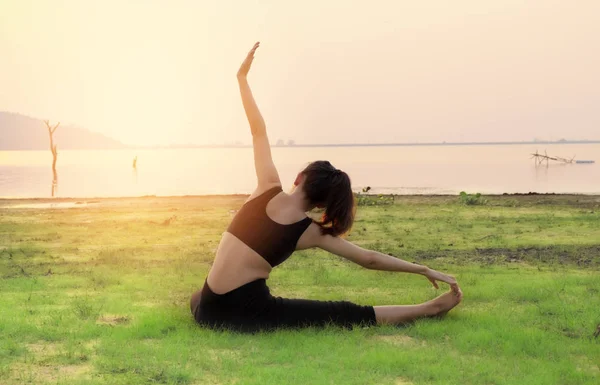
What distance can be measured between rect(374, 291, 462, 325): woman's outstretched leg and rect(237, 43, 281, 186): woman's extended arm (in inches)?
69.2

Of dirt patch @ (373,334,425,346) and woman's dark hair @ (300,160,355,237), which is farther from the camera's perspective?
dirt patch @ (373,334,425,346)

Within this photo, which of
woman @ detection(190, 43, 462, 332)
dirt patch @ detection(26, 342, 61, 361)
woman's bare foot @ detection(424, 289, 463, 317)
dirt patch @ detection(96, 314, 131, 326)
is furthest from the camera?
dirt patch @ detection(96, 314, 131, 326)

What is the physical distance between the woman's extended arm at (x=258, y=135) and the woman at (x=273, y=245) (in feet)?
0.03

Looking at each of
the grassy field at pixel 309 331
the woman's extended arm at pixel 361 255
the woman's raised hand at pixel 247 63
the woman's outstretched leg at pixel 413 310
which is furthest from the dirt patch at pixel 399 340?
the woman's raised hand at pixel 247 63

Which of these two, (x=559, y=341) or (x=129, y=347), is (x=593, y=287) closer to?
(x=559, y=341)

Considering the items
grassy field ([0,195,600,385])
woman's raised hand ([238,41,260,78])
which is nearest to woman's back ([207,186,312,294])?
grassy field ([0,195,600,385])

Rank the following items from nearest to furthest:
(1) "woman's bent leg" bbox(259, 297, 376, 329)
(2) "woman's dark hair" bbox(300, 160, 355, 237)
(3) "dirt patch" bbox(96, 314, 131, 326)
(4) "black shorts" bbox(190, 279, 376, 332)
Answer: (2) "woman's dark hair" bbox(300, 160, 355, 237) < (4) "black shorts" bbox(190, 279, 376, 332) < (1) "woman's bent leg" bbox(259, 297, 376, 329) < (3) "dirt patch" bbox(96, 314, 131, 326)

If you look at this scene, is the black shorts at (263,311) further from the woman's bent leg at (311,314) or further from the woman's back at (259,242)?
the woman's back at (259,242)

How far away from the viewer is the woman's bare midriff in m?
6.58

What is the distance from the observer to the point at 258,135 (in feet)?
22.7

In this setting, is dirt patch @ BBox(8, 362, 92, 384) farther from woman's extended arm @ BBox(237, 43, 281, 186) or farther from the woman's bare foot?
the woman's bare foot

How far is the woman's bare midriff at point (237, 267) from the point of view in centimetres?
658

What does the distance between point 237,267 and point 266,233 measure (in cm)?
43

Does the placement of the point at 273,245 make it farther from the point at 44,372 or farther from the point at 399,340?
the point at 44,372
